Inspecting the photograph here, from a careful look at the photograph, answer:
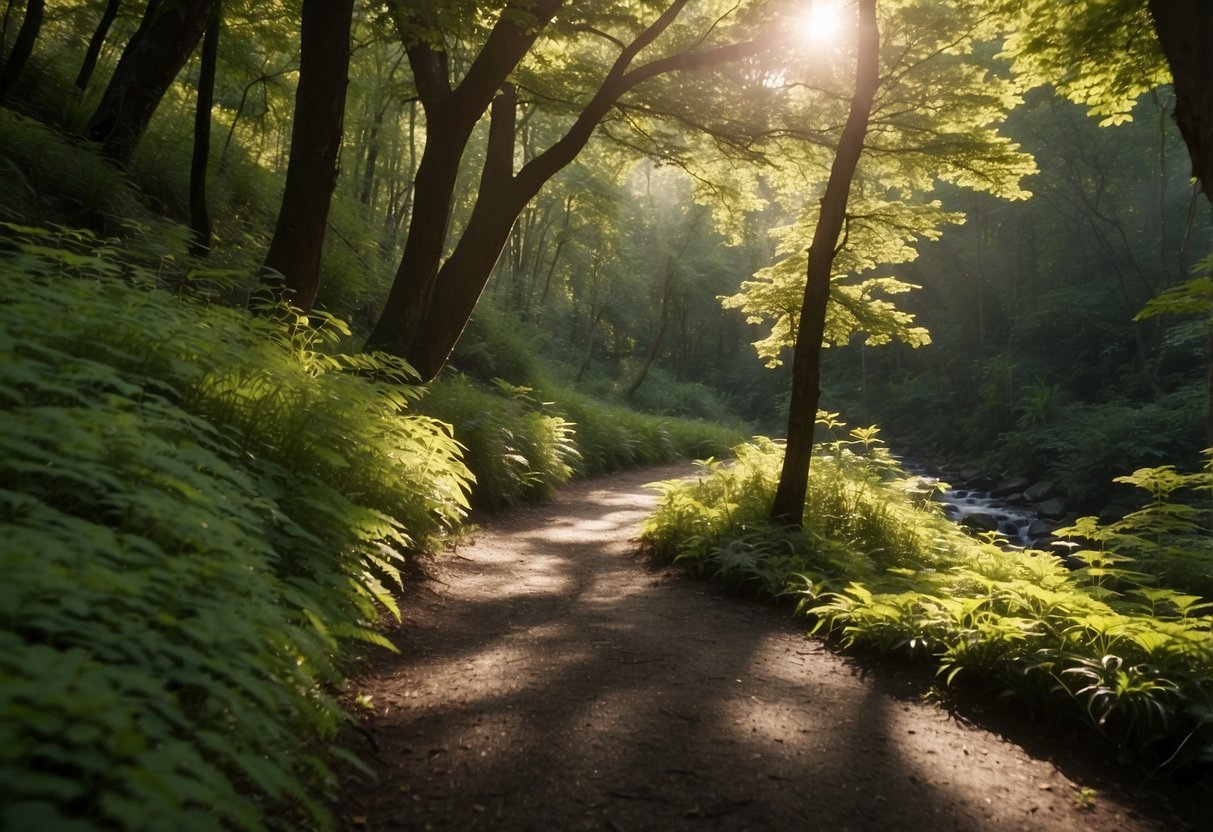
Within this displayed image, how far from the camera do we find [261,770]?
1.60 m

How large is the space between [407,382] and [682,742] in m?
6.09

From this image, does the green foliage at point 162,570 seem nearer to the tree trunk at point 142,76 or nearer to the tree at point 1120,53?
the tree at point 1120,53

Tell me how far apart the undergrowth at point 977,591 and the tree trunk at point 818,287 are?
59 cm

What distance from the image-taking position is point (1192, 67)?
373cm

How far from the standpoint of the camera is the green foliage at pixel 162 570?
4.58ft

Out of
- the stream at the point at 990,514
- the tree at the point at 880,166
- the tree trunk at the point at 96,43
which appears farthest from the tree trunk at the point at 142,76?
the stream at the point at 990,514

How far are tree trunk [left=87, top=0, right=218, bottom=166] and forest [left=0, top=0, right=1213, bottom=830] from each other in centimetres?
5

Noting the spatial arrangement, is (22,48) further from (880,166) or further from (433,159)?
(880,166)

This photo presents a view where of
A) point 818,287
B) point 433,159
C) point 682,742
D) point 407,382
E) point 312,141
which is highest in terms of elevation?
point 433,159

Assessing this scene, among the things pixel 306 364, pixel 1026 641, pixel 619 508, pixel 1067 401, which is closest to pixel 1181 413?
pixel 1067 401

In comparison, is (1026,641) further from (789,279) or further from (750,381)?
(750,381)

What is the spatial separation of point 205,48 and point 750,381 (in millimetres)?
41820

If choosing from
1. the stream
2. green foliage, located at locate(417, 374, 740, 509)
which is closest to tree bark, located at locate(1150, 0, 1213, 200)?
green foliage, located at locate(417, 374, 740, 509)

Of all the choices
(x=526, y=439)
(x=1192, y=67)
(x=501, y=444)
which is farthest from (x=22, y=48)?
(x=1192, y=67)
